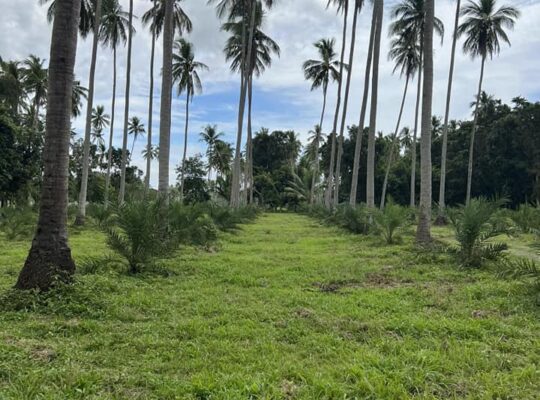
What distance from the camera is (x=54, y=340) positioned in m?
4.57

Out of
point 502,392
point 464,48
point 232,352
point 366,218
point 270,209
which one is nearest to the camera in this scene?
point 502,392

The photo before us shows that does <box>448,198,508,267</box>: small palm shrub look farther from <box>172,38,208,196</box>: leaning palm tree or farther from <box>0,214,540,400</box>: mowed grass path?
<box>172,38,208,196</box>: leaning palm tree

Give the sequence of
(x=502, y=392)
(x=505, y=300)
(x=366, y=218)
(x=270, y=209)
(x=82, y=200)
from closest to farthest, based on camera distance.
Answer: (x=502, y=392) → (x=505, y=300) → (x=366, y=218) → (x=82, y=200) → (x=270, y=209)

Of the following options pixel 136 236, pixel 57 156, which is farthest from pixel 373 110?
pixel 57 156

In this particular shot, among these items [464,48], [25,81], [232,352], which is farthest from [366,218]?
[25,81]

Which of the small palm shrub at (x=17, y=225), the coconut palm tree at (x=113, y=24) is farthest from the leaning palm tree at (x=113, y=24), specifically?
the small palm shrub at (x=17, y=225)

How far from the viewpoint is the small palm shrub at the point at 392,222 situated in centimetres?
1396

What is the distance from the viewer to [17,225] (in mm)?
14633

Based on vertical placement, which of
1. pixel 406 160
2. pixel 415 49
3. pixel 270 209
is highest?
pixel 415 49

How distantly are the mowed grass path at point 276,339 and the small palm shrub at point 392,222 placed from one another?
218 inches

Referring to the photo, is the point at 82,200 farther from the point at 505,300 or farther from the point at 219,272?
the point at 505,300

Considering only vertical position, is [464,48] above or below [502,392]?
above

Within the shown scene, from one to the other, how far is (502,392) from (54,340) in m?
3.94

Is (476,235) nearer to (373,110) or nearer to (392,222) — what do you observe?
(392,222)
